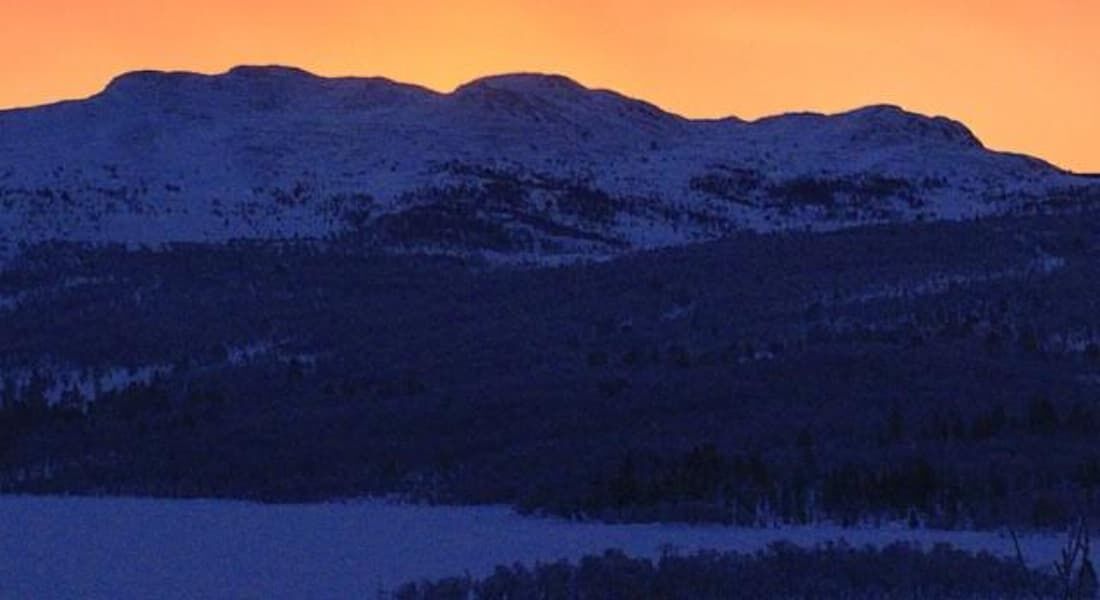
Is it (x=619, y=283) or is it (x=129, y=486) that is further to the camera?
(x=619, y=283)

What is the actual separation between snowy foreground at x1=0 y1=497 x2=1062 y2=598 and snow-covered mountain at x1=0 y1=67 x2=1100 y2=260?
101ft

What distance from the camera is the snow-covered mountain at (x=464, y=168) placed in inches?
Answer: 2069

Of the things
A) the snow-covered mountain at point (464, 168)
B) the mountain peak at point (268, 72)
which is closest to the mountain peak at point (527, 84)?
the snow-covered mountain at point (464, 168)

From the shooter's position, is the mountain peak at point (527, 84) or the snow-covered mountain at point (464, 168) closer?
the snow-covered mountain at point (464, 168)

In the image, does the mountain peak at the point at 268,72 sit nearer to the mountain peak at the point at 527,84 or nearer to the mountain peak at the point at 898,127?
the mountain peak at the point at 527,84

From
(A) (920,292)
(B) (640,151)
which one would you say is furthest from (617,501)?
(B) (640,151)

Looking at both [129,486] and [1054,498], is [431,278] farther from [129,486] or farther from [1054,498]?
[1054,498]

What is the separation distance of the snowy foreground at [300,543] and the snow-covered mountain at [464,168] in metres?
30.9

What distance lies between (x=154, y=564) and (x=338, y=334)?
17377 millimetres

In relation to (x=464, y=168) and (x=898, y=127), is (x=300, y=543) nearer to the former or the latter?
(x=464, y=168)

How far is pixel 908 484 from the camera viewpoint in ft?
53.9

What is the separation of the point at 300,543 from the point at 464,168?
50270 millimetres

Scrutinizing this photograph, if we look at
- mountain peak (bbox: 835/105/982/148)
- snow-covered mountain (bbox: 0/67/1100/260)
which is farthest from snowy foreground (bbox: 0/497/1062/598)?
mountain peak (bbox: 835/105/982/148)

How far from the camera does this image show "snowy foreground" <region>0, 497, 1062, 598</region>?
43.0 feet
